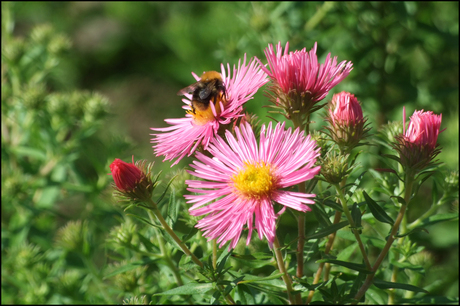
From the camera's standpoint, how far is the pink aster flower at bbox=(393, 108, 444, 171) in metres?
0.76

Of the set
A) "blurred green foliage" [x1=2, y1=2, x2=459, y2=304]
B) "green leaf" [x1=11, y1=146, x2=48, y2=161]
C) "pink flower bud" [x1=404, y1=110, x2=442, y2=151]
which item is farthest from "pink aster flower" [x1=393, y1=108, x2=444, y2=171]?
"green leaf" [x1=11, y1=146, x2=48, y2=161]

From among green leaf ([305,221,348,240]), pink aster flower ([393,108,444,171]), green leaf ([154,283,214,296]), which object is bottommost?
green leaf ([154,283,214,296])

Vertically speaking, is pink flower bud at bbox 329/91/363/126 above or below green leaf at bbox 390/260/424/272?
above

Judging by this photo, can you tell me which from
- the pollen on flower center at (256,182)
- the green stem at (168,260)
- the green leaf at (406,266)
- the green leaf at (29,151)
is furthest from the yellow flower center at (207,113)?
the green leaf at (29,151)

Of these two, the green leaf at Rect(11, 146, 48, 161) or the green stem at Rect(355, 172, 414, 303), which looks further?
the green leaf at Rect(11, 146, 48, 161)

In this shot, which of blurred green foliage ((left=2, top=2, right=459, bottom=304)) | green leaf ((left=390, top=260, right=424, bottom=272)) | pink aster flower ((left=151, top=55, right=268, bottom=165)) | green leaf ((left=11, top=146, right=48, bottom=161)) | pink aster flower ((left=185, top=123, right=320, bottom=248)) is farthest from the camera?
green leaf ((left=11, top=146, right=48, bottom=161))

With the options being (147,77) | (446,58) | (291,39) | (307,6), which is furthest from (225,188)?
(147,77)

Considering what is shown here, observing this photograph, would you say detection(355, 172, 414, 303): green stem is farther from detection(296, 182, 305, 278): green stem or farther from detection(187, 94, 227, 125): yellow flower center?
detection(187, 94, 227, 125): yellow flower center

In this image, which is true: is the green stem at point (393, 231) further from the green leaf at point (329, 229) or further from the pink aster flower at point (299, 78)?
the pink aster flower at point (299, 78)

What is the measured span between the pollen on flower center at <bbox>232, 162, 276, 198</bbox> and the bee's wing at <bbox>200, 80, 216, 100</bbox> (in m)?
0.21

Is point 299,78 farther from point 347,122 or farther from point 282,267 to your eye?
point 282,267

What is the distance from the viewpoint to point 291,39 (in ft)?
6.07

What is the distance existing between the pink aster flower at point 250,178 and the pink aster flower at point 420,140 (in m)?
0.16

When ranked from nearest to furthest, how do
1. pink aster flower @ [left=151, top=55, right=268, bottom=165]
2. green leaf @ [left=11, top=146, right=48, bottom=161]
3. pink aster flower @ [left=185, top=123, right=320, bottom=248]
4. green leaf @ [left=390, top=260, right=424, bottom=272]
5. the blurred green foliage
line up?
pink aster flower @ [left=185, top=123, right=320, bottom=248] < pink aster flower @ [left=151, top=55, right=268, bottom=165] < green leaf @ [left=390, top=260, right=424, bottom=272] < the blurred green foliage < green leaf @ [left=11, top=146, right=48, bottom=161]
